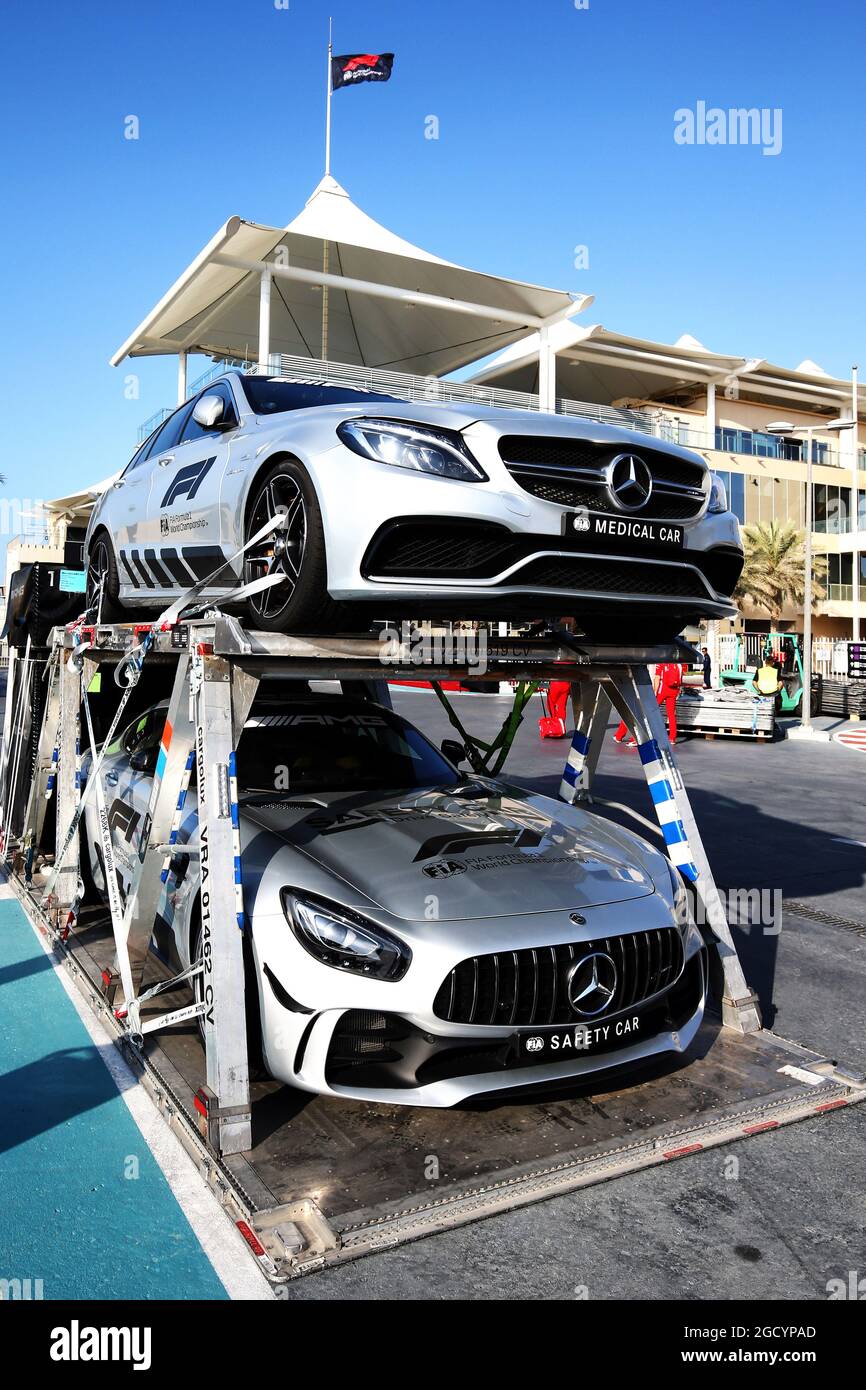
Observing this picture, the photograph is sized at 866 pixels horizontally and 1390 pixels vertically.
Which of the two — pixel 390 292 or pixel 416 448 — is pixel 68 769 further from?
pixel 390 292

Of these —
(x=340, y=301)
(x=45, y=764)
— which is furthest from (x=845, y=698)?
(x=45, y=764)

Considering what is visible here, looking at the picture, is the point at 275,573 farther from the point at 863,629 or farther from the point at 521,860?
the point at 863,629

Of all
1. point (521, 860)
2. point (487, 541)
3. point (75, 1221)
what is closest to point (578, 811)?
point (521, 860)

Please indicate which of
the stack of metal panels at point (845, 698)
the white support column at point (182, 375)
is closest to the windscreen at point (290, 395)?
the stack of metal panels at point (845, 698)

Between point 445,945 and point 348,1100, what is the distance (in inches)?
34.8

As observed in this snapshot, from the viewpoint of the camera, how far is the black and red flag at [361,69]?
3228 centimetres

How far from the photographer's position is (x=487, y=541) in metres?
3.86

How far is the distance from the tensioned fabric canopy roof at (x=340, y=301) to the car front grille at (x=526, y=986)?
2627 cm

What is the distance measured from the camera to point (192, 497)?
531 cm

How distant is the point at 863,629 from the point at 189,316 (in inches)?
1419

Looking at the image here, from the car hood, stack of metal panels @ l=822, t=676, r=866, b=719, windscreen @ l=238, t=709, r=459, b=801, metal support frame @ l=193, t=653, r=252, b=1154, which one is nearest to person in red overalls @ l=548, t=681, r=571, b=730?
stack of metal panels @ l=822, t=676, r=866, b=719

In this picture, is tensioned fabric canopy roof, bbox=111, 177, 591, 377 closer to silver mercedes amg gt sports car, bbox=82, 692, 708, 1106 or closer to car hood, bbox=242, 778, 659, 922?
car hood, bbox=242, 778, 659, 922

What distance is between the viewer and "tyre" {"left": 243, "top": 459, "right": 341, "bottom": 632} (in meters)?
3.92

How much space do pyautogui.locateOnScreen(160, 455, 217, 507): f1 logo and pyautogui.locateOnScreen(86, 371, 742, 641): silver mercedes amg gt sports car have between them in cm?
39
